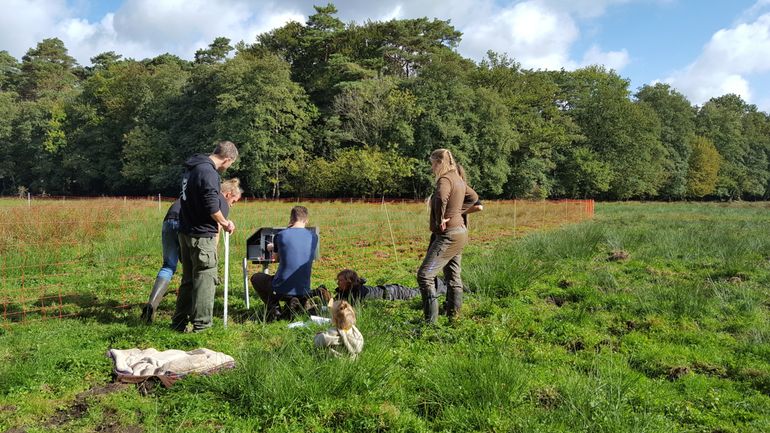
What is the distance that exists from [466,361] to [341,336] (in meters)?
0.95

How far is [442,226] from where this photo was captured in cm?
500

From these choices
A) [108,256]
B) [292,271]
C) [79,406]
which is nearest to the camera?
[79,406]

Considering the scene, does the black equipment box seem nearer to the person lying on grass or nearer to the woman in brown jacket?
the person lying on grass

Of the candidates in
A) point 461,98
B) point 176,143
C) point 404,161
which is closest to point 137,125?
point 176,143

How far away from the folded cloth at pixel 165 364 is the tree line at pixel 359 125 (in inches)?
1249

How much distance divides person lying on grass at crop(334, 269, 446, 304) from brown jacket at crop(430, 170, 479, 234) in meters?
1.22

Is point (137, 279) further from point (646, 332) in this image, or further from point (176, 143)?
point (176, 143)

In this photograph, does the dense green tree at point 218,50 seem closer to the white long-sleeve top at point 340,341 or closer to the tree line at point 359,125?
the tree line at point 359,125

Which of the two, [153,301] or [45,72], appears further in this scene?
[45,72]

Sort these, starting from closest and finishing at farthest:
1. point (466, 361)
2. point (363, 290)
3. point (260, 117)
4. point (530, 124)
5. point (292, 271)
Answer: point (466, 361)
point (292, 271)
point (363, 290)
point (260, 117)
point (530, 124)

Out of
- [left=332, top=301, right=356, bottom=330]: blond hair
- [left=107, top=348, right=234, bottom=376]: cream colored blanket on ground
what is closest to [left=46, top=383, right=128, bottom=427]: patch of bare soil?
[left=107, top=348, right=234, bottom=376]: cream colored blanket on ground

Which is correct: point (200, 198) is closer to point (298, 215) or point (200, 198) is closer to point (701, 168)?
point (298, 215)

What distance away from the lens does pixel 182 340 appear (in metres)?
4.54

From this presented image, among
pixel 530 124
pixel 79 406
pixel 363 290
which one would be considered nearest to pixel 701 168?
pixel 530 124
